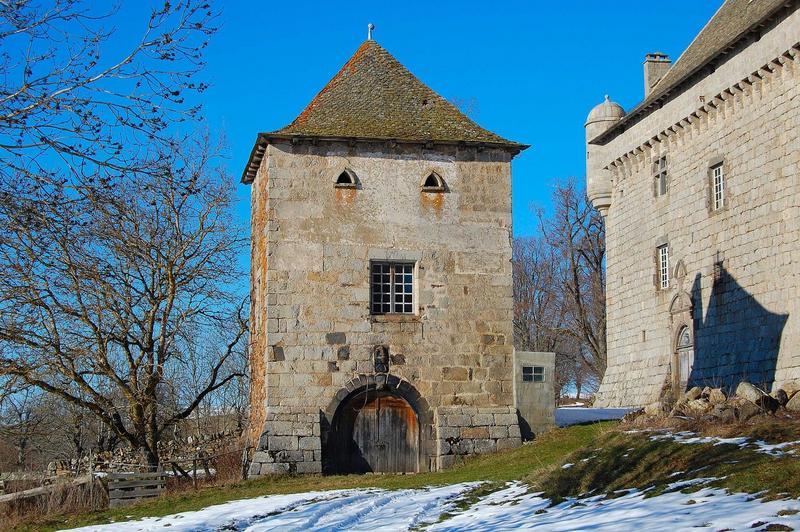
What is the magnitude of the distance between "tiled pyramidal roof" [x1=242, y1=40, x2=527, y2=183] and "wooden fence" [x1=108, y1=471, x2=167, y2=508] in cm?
714

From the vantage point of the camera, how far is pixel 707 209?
2856cm

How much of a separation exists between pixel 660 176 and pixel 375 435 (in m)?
13.9

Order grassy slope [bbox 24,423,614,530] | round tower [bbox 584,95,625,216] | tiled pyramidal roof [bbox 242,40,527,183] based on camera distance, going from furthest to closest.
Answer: round tower [bbox 584,95,625,216]
tiled pyramidal roof [bbox 242,40,527,183]
grassy slope [bbox 24,423,614,530]

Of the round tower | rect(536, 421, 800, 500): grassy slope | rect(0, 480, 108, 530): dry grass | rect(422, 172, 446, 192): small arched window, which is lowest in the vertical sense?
rect(0, 480, 108, 530): dry grass

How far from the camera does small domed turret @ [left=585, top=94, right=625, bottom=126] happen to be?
3612 centimetres

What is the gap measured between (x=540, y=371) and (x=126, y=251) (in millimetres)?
8996

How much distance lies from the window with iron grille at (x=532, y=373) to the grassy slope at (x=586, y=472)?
1203 mm

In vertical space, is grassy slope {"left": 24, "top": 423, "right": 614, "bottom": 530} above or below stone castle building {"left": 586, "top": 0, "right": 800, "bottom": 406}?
below

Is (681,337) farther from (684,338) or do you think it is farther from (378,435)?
(378,435)

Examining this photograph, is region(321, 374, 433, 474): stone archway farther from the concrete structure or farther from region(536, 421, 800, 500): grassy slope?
region(536, 421, 800, 500): grassy slope

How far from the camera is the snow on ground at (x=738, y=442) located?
43.9 ft

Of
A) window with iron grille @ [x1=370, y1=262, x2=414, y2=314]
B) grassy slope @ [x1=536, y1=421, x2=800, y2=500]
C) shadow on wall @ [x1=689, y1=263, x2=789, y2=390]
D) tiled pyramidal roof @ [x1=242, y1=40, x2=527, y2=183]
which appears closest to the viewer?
grassy slope @ [x1=536, y1=421, x2=800, y2=500]

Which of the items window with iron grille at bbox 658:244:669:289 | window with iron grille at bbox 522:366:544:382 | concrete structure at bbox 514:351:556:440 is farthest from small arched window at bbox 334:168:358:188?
window with iron grille at bbox 658:244:669:289

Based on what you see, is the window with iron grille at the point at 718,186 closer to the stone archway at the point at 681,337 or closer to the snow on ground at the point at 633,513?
the stone archway at the point at 681,337
